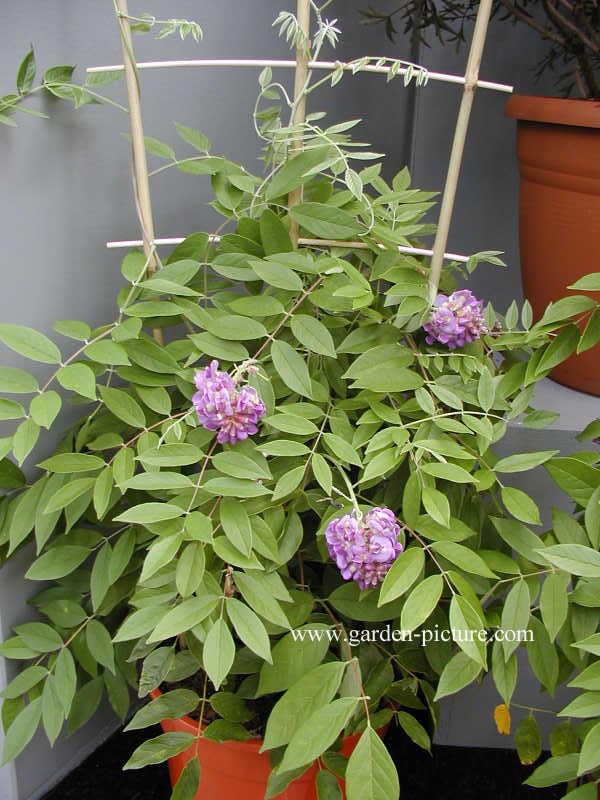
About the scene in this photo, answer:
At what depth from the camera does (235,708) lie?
0.75 meters

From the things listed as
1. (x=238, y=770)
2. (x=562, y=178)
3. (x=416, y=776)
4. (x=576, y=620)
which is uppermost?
(x=562, y=178)

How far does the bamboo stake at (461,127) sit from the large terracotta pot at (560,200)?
0.23 metres

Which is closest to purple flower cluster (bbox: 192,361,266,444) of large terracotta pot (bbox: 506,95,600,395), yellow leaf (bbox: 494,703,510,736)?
yellow leaf (bbox: 494,703,510,736)

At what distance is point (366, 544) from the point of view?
1.97ft

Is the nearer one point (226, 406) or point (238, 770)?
point (226, 406)

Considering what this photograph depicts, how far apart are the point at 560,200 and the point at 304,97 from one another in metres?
0.42

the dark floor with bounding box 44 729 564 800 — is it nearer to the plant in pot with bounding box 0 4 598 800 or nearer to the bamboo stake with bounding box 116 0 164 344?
the plant in pot with bounding box 0 4 598 800

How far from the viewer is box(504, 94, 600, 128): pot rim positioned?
3.03 ft

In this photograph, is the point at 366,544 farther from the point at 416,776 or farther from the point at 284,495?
the point at 416,776

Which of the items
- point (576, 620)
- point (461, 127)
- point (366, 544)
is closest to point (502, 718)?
point (576, 620)

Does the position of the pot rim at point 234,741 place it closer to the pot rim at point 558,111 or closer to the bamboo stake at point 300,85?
the bamboo stake at point 300,85

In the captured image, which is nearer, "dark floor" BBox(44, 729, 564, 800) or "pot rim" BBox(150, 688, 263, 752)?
"pot rim" BBox(150, 688, 263, 752)

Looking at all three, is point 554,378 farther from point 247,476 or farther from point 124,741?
point 124,741

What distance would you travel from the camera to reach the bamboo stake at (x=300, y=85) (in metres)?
0.74
